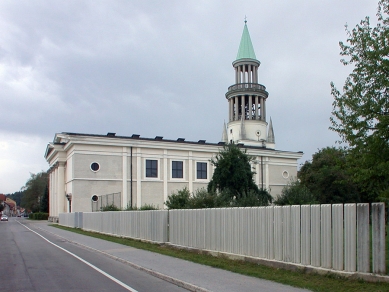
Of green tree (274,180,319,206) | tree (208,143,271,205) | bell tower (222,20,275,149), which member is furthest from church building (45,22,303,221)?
green tree (274,180,319,206)

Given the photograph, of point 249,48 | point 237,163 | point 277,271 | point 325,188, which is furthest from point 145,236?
point 249,48

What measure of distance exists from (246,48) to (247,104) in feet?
32.6

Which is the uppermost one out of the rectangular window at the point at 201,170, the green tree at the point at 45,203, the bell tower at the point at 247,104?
the bell tower at the point at 247,104

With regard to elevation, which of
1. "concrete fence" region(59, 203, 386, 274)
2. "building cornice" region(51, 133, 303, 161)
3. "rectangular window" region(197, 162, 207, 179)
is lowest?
"concrete fence" region(59, 203, 386, 274)

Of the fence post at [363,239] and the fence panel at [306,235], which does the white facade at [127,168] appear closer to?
the fence panel at [306,235]

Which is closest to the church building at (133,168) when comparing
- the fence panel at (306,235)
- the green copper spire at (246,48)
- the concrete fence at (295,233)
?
the green copper spire at (246,48)

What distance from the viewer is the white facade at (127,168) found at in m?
50.7

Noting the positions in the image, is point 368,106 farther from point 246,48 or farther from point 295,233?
point 246,48

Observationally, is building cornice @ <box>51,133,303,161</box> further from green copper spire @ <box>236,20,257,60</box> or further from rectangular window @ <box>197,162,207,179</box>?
green copper spire @ <box>236,20,257,60</box>

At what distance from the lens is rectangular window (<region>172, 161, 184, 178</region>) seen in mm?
56656

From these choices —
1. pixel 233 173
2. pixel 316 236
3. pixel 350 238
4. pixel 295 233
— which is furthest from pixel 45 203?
pixel 350 238

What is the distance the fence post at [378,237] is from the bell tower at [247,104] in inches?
2400

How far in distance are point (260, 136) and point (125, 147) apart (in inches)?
1095

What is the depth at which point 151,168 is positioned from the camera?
5509 centimetres
